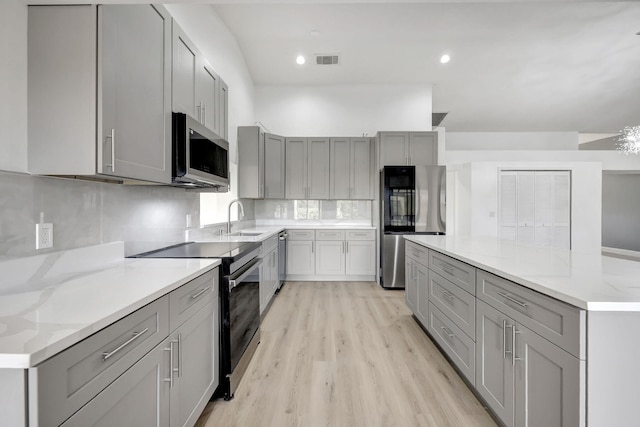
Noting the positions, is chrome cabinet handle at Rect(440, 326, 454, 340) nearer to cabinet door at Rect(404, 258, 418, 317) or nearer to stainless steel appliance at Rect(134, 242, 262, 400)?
cabinet door at Rect(404, 258, 418, 317)

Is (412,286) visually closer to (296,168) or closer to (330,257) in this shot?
(330,257)

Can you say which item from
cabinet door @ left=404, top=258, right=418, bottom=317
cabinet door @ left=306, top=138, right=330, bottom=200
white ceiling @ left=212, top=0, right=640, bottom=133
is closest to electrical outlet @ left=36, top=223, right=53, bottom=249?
white ceiling @ left=212, top=0, right=640, bottom=133

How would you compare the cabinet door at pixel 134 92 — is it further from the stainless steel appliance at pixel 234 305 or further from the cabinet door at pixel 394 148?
the cabinet door at pixel 394 148

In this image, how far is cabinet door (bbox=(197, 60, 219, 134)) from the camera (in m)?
2.31

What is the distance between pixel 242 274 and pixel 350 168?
3453 millimetres

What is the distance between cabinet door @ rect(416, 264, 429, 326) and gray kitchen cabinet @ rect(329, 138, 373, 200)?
7.80ft

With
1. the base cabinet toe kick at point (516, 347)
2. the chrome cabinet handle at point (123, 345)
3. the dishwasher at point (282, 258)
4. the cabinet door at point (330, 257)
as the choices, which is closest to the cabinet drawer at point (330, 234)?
the cabinet door at point (330, 257)

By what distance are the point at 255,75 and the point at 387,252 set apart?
12.0 feet

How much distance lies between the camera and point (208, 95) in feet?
8.07

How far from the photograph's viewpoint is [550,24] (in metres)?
3.72

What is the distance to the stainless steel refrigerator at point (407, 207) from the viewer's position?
463 centimetres

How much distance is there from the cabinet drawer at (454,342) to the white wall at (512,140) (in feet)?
22.9

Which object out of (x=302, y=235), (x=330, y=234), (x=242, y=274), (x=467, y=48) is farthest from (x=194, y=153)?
(x=467, y=48)

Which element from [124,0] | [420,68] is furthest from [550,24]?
[124,0]
